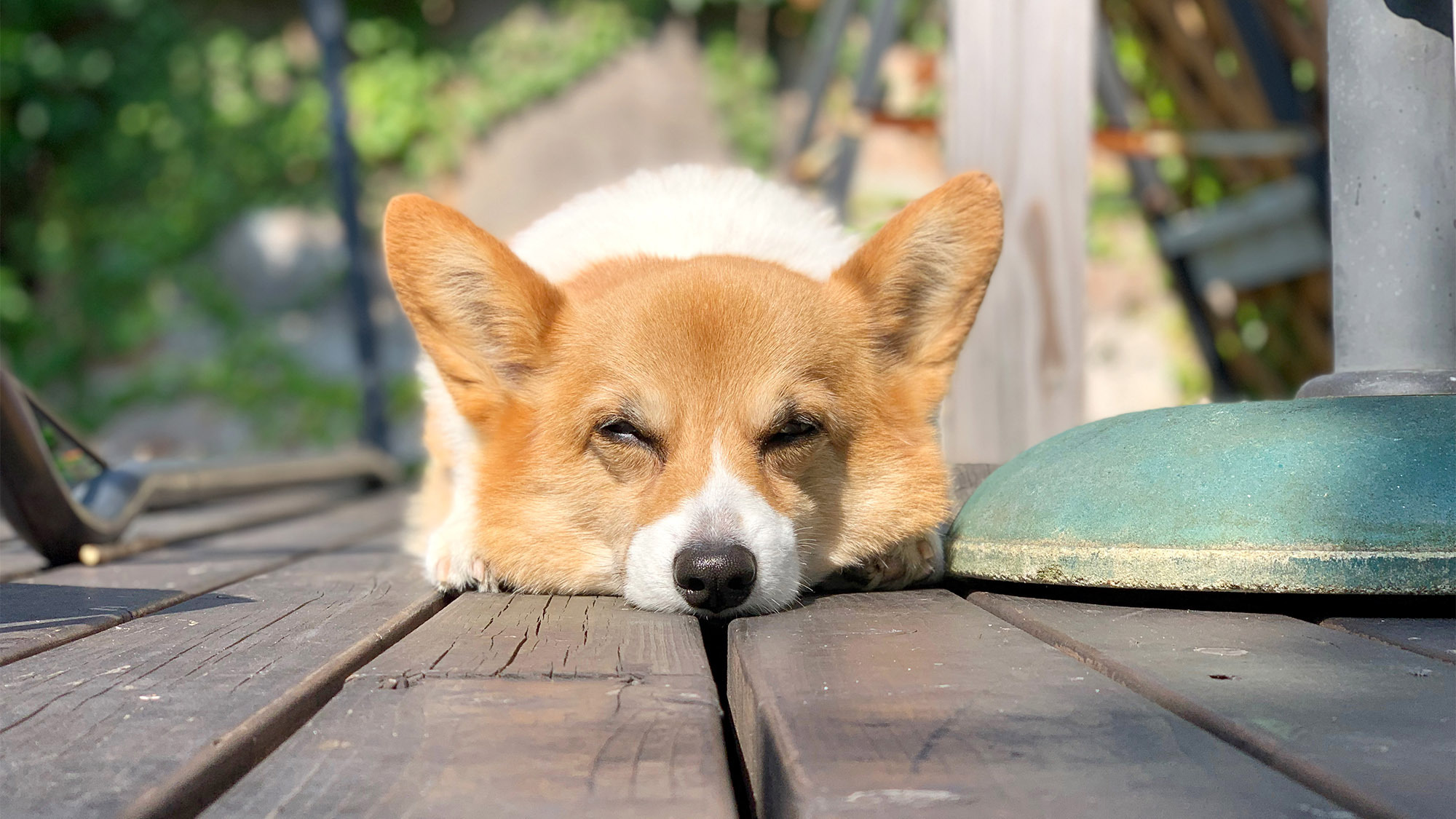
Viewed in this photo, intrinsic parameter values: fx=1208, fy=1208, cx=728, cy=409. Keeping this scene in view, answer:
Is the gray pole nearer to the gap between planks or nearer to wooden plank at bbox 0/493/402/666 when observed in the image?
the gap between planks

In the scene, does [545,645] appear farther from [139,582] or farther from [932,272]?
[932,272]

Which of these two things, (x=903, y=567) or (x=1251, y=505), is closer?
(x=1251, y=505)

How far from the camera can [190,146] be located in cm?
825

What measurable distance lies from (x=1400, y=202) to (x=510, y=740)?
4.94 feet

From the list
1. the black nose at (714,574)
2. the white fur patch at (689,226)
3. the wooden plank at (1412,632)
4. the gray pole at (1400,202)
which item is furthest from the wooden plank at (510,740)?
the white fur patch at (689,226)

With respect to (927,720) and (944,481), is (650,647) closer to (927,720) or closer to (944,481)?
(927,720)

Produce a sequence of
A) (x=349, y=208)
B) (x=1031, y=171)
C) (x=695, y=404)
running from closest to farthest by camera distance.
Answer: (x=695, y=404) < (x=1031, y=171) < (x=349, y=208)

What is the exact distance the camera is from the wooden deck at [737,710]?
87 cm

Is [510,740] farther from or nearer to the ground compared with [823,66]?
nearer to the ground

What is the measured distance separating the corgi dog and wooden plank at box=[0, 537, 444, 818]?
310mm

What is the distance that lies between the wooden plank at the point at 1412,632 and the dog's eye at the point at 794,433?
85 centimetres

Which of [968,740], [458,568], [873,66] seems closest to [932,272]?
[458,568]

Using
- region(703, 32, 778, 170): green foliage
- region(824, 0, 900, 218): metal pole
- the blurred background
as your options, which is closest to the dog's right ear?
region(824, 0, 900, 218): metal pole

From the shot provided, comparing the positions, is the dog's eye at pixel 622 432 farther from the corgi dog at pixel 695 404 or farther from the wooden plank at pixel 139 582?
the wooden plank at pixel 139 582
